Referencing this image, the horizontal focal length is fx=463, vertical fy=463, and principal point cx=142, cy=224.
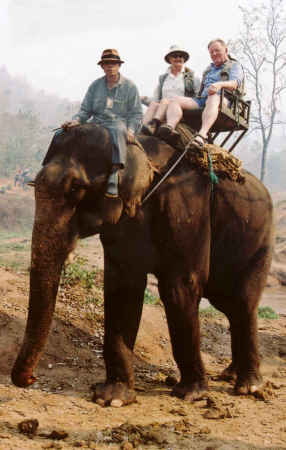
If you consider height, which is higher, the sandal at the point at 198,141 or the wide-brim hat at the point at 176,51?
the wide-brim hat at the point at 176,51

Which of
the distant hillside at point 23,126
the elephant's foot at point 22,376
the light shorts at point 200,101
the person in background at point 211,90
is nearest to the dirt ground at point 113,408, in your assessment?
the elephant's foot at point 22,376

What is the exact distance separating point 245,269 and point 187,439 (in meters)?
1.87

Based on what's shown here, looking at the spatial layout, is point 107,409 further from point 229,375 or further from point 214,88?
point 214,88

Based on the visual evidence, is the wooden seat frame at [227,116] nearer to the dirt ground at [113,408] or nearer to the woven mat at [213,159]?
the woven mat at [213,159]

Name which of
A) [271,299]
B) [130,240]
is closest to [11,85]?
[271,299]

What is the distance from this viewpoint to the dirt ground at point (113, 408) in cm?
325

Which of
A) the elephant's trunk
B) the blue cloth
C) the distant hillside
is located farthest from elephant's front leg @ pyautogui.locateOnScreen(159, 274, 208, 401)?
the distant hillside

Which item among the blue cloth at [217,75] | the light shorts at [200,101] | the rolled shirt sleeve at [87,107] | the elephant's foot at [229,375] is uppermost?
the blue cloth at [217,75]

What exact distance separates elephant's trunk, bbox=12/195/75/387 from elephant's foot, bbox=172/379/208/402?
1591 mm

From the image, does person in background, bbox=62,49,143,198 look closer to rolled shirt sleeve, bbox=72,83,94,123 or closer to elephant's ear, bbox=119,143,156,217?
rolled shirt sleeve, bbox=72,83,94,123

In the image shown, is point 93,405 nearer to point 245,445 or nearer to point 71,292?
point 245,445

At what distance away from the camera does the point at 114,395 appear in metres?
4.02

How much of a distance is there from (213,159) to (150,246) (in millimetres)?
1022

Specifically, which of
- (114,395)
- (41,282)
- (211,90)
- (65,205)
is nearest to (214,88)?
(211,90)
